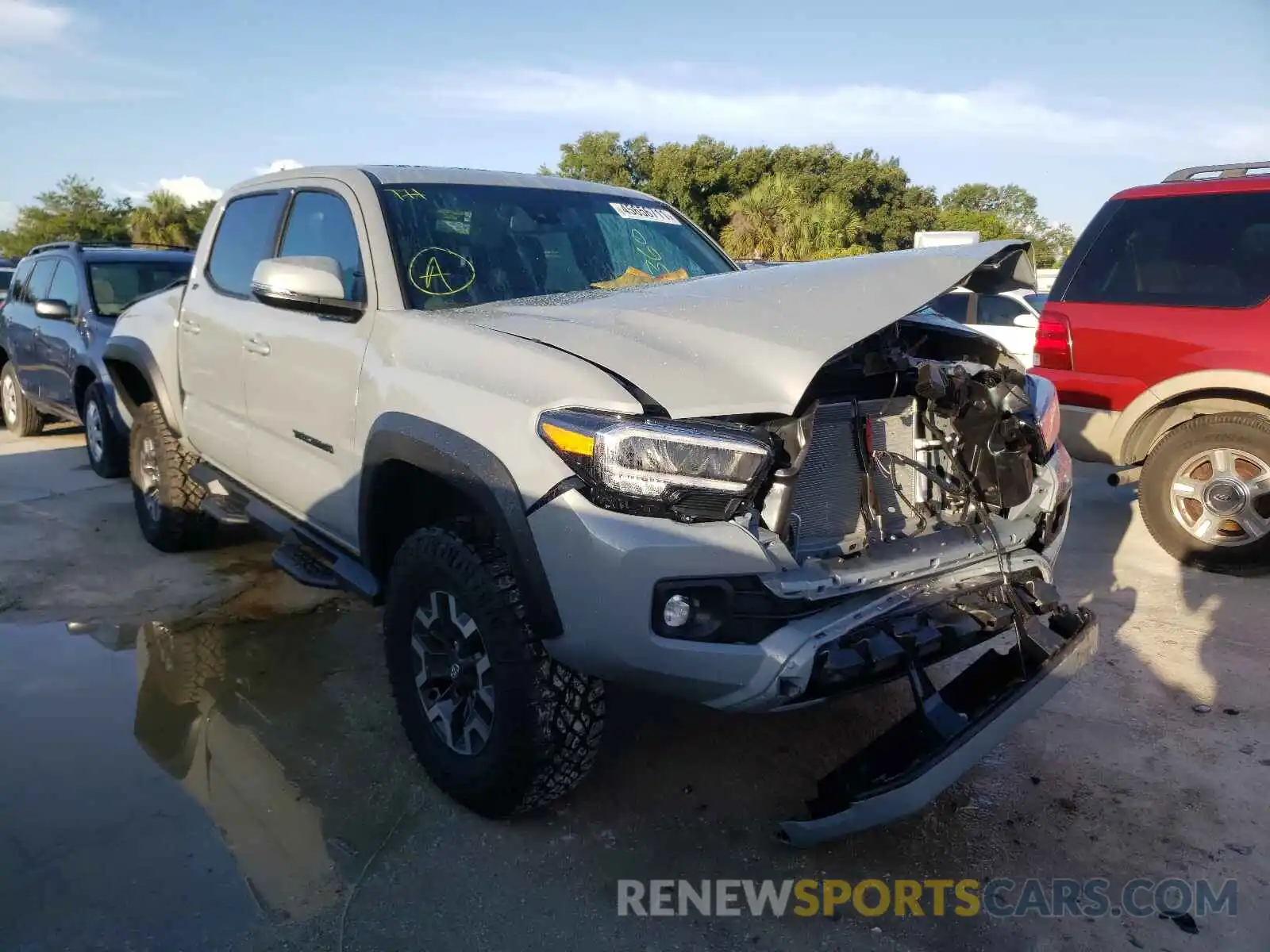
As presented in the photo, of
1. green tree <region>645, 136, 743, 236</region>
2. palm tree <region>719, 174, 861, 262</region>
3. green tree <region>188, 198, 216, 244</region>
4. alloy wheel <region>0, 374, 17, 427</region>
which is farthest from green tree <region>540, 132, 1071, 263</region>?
alloy wheel <region>0, 374, 17, 427</region>

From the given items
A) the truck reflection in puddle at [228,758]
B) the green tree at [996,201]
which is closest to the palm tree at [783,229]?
the truck reflection in puddle at [228,758]

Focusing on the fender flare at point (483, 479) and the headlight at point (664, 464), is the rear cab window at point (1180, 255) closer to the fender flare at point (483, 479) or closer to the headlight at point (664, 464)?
the headlight at point (664, 464)

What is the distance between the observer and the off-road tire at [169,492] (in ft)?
16.8

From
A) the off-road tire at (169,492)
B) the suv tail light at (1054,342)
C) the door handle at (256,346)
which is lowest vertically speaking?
the off-road tire at (169,492)

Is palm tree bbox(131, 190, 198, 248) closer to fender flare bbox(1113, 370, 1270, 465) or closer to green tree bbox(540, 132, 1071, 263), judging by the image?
green tree bbox(540, 132, 1071, 263)

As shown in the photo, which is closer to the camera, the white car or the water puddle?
the water puddle

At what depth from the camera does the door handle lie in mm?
3873

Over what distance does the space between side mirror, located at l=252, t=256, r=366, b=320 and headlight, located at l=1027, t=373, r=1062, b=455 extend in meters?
2.25

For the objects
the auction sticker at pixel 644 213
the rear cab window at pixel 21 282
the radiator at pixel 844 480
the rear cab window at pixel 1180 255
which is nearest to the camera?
the radiator at pixel 844 480

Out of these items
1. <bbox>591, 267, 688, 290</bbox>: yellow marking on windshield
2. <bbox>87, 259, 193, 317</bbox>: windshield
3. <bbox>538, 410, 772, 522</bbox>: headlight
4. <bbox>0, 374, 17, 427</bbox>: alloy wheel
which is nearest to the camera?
<bbox>538, 410, 772, 522</bbox>: headlight

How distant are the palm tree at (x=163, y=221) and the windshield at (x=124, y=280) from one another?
1406 inches

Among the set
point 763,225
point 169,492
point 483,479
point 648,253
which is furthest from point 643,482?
point 763,225

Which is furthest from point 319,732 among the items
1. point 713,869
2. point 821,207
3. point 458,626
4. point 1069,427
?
point 821,207

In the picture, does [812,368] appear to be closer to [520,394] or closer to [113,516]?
[520,394]
